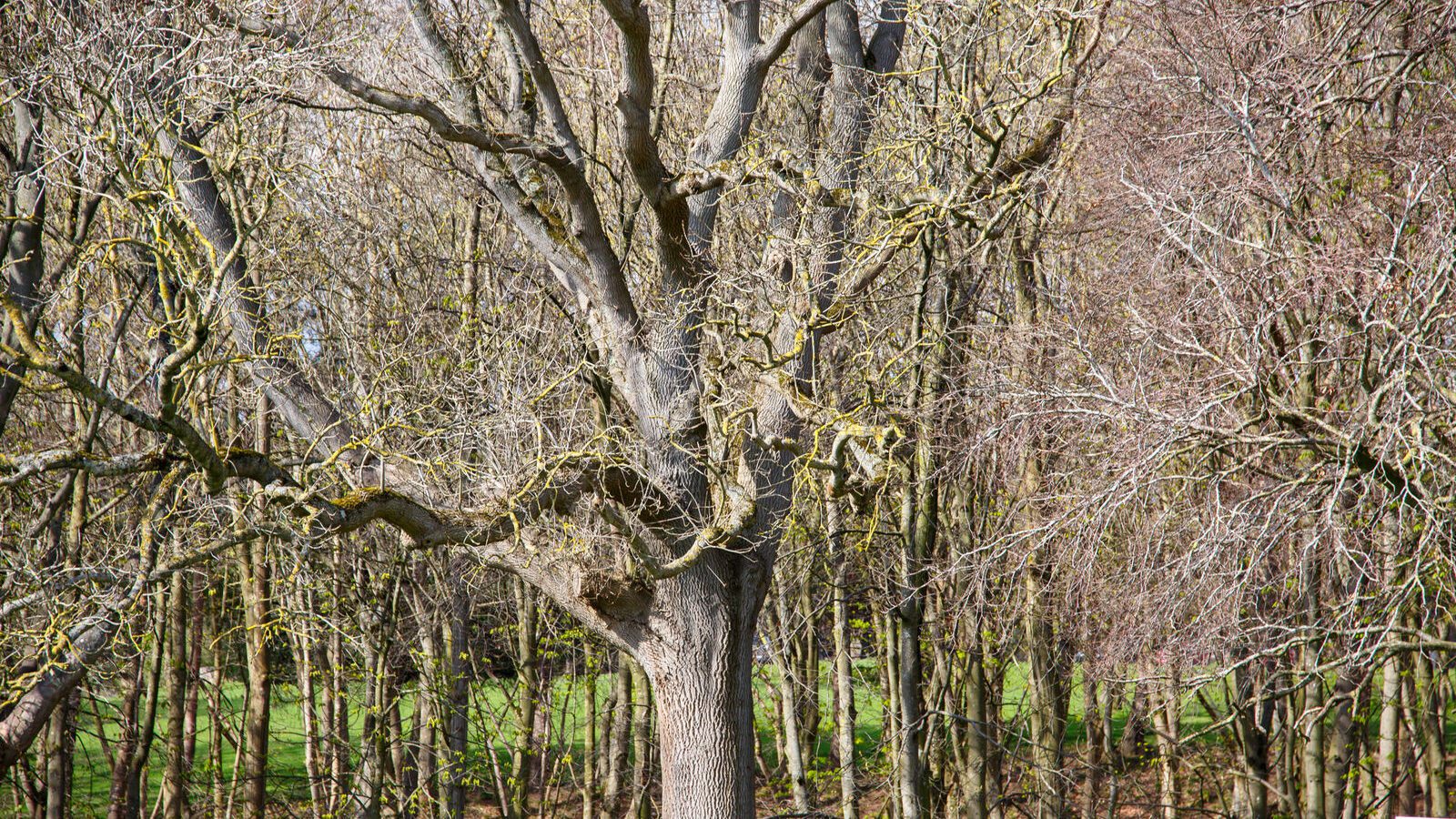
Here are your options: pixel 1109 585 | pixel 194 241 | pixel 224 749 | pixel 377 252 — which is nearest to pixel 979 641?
pixel 1109 585

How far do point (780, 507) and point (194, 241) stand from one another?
13.0 feet

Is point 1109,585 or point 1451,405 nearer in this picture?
point 1451,405

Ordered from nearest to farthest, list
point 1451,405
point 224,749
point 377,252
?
point 1451,405, point 377,252, point 224,749

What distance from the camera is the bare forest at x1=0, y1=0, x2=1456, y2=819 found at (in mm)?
6172

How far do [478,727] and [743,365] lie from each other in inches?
217

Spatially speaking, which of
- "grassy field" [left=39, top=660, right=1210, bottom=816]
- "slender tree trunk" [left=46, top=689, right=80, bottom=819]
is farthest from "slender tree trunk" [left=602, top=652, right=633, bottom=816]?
"slender tree trunk" [left=46, top=689, right=80, bottom=819]

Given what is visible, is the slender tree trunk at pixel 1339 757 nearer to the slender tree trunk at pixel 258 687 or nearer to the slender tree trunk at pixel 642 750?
the slender tree trunk at pixel 642 750

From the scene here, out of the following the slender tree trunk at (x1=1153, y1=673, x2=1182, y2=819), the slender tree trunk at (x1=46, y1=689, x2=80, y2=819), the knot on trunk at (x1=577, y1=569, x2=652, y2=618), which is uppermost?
the knot on trunk at (x1=577, y1=569, x2=652, y2=618)

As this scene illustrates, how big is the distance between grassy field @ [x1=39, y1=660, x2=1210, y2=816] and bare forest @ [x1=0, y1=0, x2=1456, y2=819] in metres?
0.33

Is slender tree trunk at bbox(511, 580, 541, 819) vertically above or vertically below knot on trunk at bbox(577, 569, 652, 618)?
below

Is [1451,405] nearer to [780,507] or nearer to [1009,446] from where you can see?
[1009,446]

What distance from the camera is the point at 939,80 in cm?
862

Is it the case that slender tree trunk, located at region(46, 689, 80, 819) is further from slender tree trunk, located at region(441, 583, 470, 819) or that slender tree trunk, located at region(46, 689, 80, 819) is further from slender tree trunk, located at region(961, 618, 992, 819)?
slender tree trunk, located at region(961, 618, 992, 819)

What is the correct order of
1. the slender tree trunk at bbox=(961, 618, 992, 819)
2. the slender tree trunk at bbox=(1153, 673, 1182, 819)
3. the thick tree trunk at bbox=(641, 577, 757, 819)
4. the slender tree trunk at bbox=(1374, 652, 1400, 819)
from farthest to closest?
the slender tree trunk at bbox=(1153, 673, 1182, 819) → the slender tree trunk at bbox=(961, 618, 992, 819) → the slender tree trunk at bbox=(1374, 652, 1400, 819) → the thick tree trunk at bbox=(641, 577, 757, 819)
